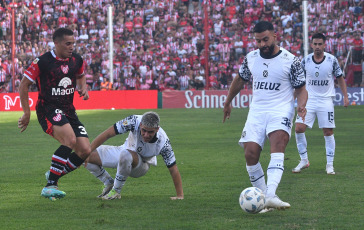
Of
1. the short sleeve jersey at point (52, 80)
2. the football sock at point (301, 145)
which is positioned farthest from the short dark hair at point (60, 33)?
the football sock at point (301, 145)

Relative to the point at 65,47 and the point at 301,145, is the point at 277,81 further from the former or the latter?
the point at 301,145

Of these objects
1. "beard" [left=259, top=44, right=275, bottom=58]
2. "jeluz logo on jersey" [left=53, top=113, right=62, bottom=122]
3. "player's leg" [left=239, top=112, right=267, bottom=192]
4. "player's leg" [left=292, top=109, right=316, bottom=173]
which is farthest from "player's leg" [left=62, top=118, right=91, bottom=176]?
"player's leg" [left=292, top=109, right=316, bottom=173]

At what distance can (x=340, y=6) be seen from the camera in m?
36.3

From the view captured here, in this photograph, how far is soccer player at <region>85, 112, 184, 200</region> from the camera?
822 cm

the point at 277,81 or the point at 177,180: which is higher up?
the point at 277,81

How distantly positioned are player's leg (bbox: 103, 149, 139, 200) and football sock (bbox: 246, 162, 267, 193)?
157 cm

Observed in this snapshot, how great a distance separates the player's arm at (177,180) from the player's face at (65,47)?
1989mm

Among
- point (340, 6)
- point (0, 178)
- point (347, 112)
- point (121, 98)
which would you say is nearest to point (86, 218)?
point (0, 178)

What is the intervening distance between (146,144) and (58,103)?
50.2 inches

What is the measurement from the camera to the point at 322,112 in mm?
12070

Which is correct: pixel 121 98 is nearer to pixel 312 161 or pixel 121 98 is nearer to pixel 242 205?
pixel 312 161

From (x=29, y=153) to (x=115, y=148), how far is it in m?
6.35

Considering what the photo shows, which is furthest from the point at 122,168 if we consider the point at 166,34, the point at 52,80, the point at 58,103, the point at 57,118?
the point at 166,34

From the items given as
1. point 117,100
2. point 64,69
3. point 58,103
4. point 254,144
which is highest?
point 64,69
